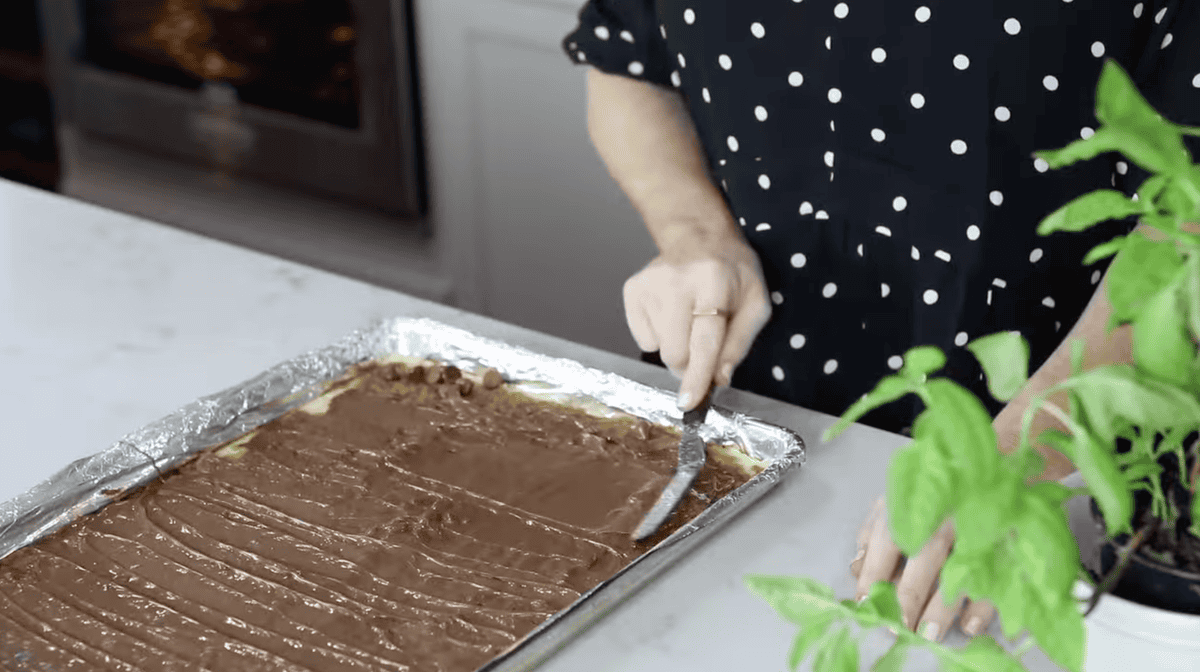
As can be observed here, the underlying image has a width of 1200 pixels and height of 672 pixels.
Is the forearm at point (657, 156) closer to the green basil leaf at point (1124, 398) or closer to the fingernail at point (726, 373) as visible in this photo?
the fingernail at point (726, 373)

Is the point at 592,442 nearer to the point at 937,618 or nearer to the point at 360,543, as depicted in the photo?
the point at 360,543

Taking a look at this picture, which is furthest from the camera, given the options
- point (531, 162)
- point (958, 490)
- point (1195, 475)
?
point (531, 162)

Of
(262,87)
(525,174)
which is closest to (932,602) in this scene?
(525,174)

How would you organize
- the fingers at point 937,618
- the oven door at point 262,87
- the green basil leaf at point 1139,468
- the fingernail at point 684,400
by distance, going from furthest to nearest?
1. the oven door at point 262,87
2. the fingernail at point 684,400
3. the fingers at point 937,618
4. the green basil leaf at point 1139,468

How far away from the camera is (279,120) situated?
9.31ft

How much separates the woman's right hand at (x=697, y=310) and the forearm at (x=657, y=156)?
53 millimetres

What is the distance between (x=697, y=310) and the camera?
3.53 feet

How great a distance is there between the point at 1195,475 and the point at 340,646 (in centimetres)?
52

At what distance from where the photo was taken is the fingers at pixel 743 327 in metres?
1.08

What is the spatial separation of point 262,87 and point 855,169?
2.03 metres

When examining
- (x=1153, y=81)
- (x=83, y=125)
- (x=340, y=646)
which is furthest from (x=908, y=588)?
(x=83, y=125)

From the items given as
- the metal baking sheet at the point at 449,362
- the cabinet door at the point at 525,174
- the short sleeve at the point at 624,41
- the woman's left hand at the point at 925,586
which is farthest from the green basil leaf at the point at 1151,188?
the cabinet door at the point at 525,174

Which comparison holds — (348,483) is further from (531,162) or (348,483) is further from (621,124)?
(531,162)

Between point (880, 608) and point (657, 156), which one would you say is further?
point (657, 156)
